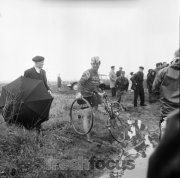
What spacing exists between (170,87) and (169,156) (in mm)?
3065

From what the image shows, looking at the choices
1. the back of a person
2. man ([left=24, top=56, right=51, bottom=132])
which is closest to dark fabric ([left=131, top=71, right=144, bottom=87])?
man ([left=24, top=56, right=51, bottom=132])

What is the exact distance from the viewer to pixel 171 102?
378 cm

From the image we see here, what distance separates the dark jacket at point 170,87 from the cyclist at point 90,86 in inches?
95.2

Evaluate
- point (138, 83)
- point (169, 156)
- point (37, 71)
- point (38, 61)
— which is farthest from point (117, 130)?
point (138, 83)

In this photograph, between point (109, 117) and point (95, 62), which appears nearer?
point (95, 62)

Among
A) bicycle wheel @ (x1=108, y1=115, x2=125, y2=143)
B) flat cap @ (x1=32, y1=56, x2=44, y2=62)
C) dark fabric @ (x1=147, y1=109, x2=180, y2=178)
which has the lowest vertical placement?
bicycle wheel @ (x1=108, y1=115, x2=125, y2=143)

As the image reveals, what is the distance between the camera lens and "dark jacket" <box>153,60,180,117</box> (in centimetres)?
365

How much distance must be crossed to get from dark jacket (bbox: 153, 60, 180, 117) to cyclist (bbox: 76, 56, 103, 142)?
2.42 meters

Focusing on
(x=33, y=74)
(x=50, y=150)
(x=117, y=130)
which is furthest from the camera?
(x=117, y=130)

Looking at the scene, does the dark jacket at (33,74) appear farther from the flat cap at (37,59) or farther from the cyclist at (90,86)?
the cyclist at (90,86)

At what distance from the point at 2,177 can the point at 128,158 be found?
9.27ft

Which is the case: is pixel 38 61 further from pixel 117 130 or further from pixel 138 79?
pixel 138 79

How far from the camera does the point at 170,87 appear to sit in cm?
376

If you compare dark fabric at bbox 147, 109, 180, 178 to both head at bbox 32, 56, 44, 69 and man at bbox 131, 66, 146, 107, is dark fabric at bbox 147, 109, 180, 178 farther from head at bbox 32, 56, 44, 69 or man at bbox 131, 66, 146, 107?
man at bbox 131, 66, 146, 107
